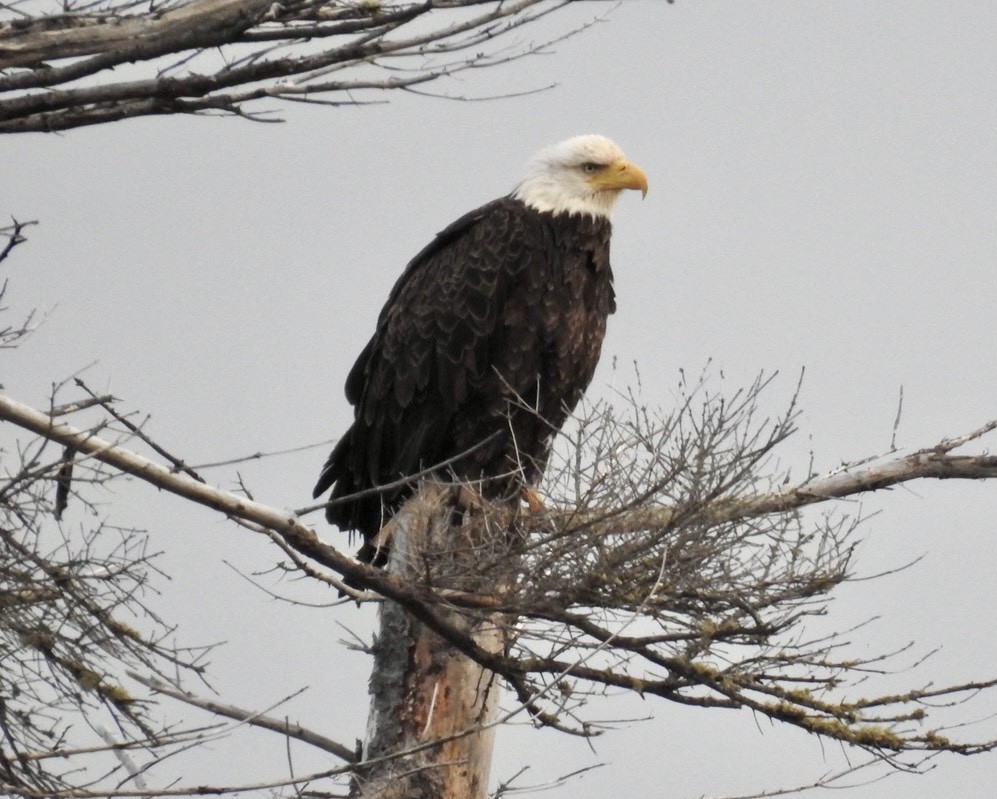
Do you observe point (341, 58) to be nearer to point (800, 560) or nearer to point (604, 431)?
point (604, 431)

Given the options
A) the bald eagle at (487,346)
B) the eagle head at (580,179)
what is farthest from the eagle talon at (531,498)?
the eagle head at (580,179)

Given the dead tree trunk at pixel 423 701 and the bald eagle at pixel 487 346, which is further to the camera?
the bald eagle at pixel 487 346

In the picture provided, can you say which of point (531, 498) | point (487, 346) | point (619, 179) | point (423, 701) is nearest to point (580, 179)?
point (619, 179)

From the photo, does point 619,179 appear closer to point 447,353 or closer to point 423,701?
point 447,353

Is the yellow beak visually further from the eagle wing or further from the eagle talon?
the eagle talon

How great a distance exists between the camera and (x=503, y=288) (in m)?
7.74

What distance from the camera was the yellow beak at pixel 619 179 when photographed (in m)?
8.35

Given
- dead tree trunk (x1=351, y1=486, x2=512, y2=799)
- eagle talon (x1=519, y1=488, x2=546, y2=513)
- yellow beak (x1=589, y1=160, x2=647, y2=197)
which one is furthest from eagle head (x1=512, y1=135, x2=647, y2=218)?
dead tree trunk (x1=351, y1=486, x2=512, y2=799)

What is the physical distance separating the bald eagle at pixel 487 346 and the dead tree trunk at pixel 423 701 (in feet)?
2.01

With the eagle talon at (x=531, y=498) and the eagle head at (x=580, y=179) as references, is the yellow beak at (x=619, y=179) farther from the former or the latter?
the eagle talon at (x=531, y=498)

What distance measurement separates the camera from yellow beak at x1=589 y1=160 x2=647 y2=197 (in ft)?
27.4

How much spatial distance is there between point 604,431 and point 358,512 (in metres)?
2.37

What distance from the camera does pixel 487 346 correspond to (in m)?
7.74

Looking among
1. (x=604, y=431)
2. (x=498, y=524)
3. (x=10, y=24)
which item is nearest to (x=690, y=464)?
(x=604, y=431)
